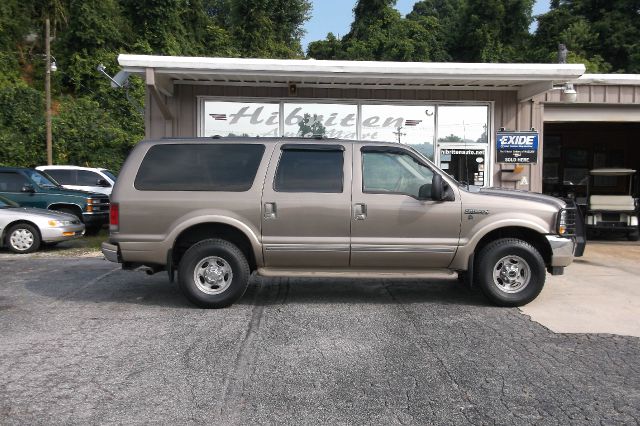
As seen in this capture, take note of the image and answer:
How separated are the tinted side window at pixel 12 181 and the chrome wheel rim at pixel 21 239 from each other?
8.16 feet

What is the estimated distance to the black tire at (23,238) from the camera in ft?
40.2

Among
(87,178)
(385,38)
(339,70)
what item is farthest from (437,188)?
(385,38)

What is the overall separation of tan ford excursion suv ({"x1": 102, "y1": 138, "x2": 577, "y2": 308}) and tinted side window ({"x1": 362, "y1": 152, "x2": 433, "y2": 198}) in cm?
1

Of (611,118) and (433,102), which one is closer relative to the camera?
(433,102)

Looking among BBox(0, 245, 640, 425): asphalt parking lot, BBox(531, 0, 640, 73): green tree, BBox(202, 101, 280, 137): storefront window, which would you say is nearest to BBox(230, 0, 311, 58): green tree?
BBox(531, 0, 640, 73): green tree

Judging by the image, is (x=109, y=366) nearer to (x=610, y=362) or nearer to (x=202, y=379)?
(x=202, y=379)

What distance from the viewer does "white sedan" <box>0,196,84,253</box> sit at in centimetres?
1227

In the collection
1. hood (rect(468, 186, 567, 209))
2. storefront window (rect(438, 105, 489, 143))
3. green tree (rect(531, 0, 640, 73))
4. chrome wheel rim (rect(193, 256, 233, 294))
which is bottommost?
chrome wheel rim (rect(193, 256, 233, 294))

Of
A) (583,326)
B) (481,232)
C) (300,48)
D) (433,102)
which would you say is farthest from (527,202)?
(300,48)

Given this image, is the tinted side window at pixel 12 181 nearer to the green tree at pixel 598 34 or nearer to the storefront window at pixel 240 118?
the storefront window at pixel 240 118

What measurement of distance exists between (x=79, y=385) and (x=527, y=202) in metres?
5.23

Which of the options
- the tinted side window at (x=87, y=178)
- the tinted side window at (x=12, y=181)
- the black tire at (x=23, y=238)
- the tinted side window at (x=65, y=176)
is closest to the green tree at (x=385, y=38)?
the tinted side window at (x=87, y=178)

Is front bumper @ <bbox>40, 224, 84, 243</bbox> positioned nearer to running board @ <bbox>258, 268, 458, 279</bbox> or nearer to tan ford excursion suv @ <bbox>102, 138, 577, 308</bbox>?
tan ford excursion suv @ <bbox>102, 138, 577, 308</bbox>

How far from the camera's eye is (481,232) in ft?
22.9
